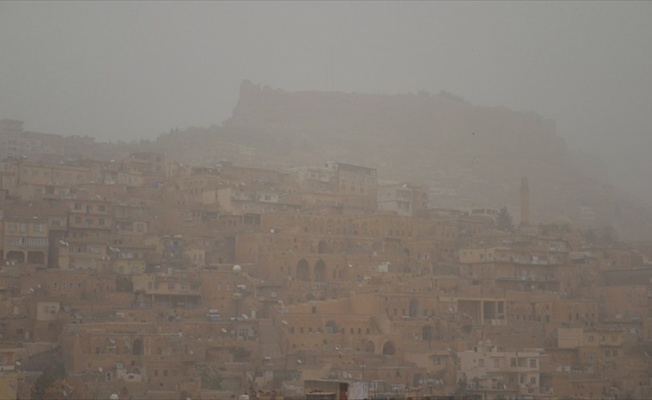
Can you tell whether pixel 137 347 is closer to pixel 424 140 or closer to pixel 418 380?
pixel 418 380

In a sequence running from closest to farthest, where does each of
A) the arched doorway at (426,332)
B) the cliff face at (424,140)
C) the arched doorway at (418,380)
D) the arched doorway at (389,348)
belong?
the arched doorway at (418,380)
the arched doorway at (389,348)
the arched doorway at (426,332)
the cliff face at (424,140)

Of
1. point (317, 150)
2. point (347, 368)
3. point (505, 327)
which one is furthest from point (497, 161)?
point (347, 368)

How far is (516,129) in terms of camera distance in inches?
3066

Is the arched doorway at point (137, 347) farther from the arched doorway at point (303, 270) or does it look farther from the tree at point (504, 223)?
the tree at point (504, 223)

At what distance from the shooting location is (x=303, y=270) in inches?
1444

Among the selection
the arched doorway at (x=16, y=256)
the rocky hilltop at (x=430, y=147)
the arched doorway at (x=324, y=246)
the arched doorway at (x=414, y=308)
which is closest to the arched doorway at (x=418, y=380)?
the arched doorway at (x=414, y=308)

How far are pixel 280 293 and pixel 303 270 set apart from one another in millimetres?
2168

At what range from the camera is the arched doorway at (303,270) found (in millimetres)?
36531

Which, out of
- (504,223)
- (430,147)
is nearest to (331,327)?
(504,223)

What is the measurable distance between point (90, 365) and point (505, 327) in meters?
12.1

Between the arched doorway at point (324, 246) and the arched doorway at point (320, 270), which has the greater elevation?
the arched doorway at point (324, 246)

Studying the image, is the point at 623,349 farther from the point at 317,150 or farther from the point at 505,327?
the point at 317,150

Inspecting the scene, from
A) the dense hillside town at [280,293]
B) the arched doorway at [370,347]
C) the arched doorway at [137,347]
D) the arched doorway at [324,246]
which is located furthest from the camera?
the arched doorway at [324,246]

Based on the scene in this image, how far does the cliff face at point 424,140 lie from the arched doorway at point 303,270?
2421 cm
